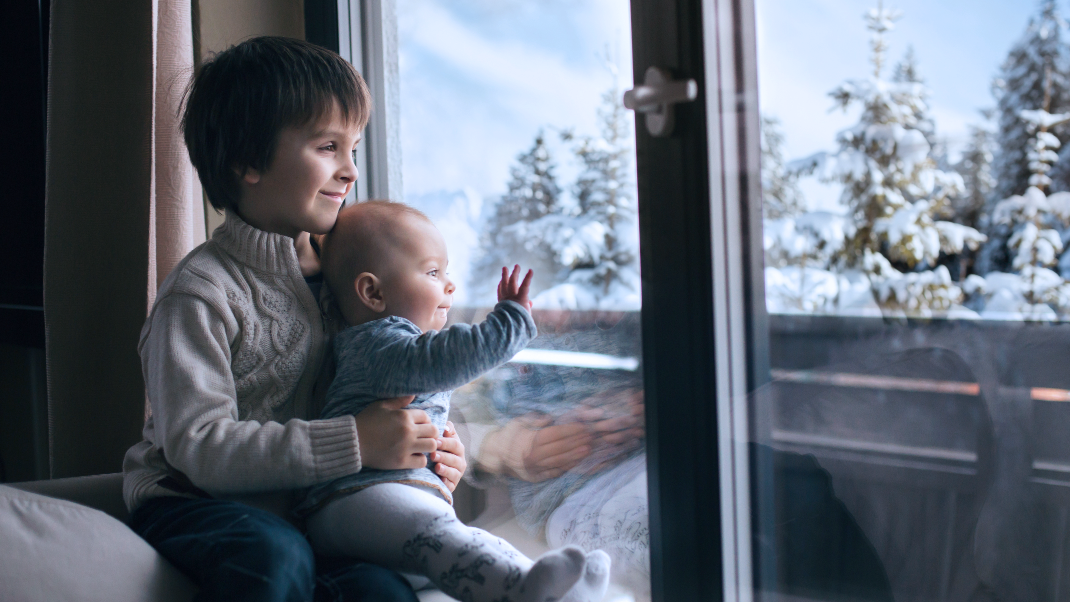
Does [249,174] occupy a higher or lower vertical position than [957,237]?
higher

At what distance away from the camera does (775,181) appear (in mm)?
969

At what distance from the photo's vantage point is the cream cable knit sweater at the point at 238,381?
0.85m

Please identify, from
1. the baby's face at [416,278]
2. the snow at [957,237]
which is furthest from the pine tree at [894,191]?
the baby's face at [416,278]

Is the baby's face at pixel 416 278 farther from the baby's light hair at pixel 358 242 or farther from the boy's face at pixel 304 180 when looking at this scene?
the boy's face at pixel 304 180

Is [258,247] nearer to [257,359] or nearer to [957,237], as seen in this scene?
[257,359]

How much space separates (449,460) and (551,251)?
1.32 feet

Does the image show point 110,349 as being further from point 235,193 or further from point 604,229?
point 604,229

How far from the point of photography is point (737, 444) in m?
1.01

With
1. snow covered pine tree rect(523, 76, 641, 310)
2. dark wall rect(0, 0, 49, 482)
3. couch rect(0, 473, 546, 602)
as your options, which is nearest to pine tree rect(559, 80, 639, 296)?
snow covered pine tree rect(523, 76, 641, 310)

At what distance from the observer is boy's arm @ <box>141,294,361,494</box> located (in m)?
0.85

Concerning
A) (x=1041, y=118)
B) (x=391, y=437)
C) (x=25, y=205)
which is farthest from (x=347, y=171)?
(x=25, y=205)

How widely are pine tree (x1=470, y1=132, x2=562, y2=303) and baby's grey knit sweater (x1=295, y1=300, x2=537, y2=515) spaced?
1.14 feet

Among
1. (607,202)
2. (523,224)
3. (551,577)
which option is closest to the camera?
(551,577)

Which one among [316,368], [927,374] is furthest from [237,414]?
[927,374]
